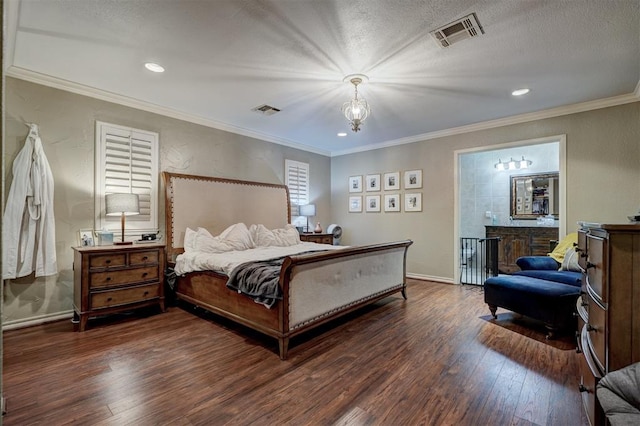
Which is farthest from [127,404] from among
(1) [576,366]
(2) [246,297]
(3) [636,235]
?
(1) [576,366]

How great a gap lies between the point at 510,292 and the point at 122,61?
15.4 ft

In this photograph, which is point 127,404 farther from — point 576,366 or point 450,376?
point 576,366

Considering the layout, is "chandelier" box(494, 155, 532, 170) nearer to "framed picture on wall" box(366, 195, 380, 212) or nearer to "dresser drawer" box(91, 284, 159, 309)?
"framed picture on wall" box(366, 195, 380, 212)

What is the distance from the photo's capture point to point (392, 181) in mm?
6000

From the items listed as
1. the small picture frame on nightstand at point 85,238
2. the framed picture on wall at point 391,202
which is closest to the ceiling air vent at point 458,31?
the framed picture on wall at point 391,202

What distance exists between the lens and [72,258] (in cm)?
356

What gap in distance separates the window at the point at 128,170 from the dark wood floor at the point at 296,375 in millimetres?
1250

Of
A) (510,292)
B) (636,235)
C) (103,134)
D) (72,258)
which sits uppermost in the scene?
(103,134)

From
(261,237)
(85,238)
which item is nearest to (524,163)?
(261,237)

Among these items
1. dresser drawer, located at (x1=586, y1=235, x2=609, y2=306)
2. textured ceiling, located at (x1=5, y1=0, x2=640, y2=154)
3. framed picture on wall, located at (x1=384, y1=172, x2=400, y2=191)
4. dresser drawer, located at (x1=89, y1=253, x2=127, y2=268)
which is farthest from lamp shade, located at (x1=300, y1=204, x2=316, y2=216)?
dresser drawer, located at (x1=586, y1=235, x2=609, y2=306)

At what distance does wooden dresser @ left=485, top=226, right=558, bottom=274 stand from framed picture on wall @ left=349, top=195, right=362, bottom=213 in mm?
2618

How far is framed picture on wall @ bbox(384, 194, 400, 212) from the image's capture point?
5945mm

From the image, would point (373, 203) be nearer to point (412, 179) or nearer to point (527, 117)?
point (412, 179)

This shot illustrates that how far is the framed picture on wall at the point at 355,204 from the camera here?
6543 mm
